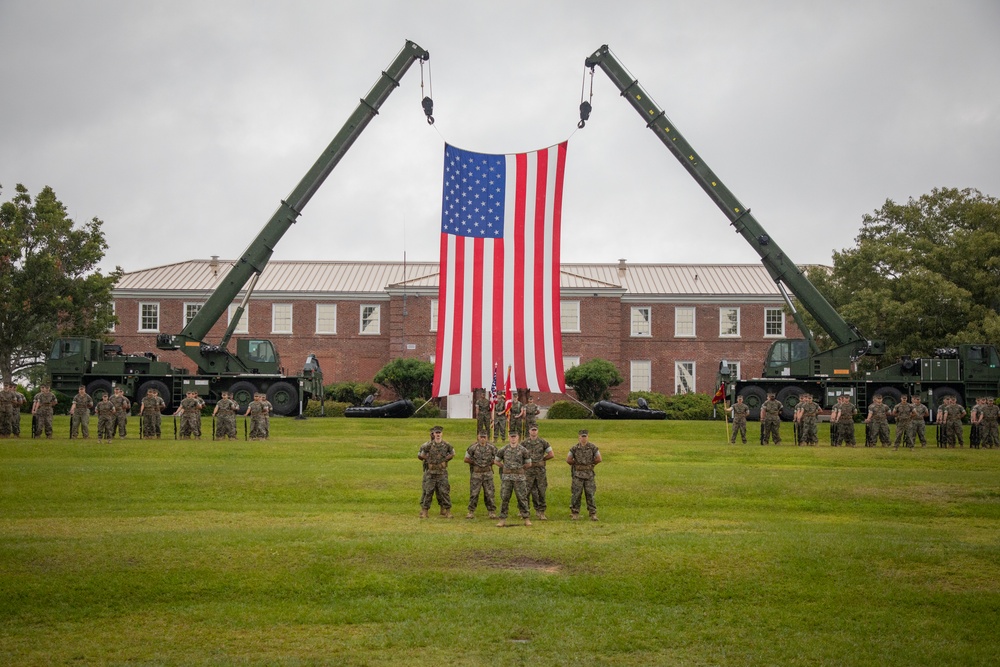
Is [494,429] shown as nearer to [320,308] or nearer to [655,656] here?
[655,656]

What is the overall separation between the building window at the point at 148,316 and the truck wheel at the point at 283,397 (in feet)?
71.2

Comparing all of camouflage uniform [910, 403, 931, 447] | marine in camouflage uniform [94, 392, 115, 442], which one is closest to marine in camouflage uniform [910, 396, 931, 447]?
camouflage uniform [910, 403, 931, 447]

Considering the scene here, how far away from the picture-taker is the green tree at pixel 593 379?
50.3m

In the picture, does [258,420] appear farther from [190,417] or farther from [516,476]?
[516,476]

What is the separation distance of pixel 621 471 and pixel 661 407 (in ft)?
73.0

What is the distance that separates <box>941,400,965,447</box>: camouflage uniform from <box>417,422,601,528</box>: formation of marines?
50.4 feet

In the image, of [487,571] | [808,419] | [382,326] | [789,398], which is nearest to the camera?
[487,571]

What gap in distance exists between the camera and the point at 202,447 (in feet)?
87.1

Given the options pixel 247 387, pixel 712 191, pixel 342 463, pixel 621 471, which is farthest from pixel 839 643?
pixel 247 387

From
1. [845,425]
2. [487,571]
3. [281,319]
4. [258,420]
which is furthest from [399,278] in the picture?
[487,571]

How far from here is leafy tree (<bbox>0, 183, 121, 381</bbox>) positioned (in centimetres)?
4309

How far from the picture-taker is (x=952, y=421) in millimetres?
29422

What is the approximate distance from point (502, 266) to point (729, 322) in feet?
102

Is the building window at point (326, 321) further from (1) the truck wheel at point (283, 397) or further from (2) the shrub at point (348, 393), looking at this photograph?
(1) the truck wheel at point (283, 397)
